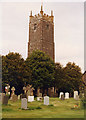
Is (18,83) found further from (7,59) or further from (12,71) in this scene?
(7,59)

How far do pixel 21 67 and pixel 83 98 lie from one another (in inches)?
660

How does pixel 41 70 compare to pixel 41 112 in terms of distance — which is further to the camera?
pixel 41 70

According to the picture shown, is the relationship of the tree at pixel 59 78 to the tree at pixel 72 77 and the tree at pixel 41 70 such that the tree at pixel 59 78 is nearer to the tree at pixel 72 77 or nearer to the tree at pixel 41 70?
the tree at pixel 72 77

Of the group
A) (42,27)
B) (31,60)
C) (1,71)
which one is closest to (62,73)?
(31,60)

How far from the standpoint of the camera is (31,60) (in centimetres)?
3706

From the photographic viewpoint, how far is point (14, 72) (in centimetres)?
2942

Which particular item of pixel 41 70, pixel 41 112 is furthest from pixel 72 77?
pixel 41 112

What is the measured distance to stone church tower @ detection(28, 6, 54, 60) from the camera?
54609mm

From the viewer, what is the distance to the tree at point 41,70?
34.2 metres

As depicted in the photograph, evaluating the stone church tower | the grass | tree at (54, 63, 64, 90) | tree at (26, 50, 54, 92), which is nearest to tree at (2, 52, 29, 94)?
tree at (26, 50, 54, 92)

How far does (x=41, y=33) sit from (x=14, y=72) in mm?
28423

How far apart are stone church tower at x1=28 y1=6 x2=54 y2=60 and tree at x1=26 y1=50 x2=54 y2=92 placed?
16390 millimetres

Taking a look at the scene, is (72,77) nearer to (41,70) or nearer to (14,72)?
(41,70)

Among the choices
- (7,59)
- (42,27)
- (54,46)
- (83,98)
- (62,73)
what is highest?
(42,27)
